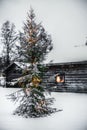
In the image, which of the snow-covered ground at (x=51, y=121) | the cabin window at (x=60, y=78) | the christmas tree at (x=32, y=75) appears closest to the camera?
the snow-covered ground at (x=51, y=121)

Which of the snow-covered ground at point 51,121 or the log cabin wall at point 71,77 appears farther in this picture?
the log cabin wall at point 71,77

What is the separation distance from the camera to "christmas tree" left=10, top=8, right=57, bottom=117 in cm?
494

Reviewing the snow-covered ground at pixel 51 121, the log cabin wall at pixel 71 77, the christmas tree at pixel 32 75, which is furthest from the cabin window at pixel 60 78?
the christmas tree at pixel 32 75

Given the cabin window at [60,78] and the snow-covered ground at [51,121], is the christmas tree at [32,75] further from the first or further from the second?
the cabin window at [60,78]

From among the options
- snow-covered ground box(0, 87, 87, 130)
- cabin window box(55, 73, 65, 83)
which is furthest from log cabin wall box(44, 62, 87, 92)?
snow-covered ground box(0, 87, 87, 130)

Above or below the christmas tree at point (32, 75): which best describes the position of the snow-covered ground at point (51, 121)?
below

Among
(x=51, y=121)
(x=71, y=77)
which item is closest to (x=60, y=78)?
(x=71, y=77)

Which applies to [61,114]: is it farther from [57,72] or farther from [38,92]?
[57,72]

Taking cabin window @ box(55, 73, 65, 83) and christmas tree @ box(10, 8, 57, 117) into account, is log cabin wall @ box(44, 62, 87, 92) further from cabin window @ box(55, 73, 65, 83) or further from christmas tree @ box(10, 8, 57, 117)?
christmas tree @ box(10, 8, 57, 117)

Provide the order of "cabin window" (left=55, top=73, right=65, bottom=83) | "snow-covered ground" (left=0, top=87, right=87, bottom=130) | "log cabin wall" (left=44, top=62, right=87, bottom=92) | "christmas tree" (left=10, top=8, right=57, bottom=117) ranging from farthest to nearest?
"cabin window" (left=55, top=73, right=65, bottom=83), "log cabin wall" (left=44, top=62, right=87, bottom=92), "christmas tree" (left=10, top=8, right=57, bottom=117), "snow-covered ground" (left=0, top=87, right=87, bottom=130)

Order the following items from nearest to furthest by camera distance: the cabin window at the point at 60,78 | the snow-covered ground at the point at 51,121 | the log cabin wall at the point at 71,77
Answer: the snow-covered ground at the point at 51,121
the log cabin wall at the point at 71,77
the cabin window at the point at 60,78

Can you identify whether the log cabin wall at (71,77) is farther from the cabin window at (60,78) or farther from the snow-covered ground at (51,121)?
the snow-covered ground at (51,121)

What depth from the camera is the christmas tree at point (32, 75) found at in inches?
194

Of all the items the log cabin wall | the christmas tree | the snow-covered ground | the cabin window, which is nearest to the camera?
the snow-covered ground
